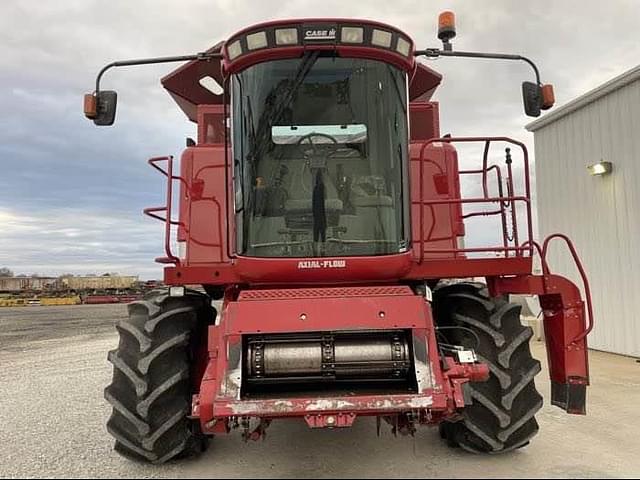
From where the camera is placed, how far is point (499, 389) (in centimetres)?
435

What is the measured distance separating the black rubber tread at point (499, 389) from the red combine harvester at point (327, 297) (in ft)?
0.04

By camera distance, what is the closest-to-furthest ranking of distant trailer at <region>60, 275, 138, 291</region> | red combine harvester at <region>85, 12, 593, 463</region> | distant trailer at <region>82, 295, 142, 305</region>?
red combine harvester at <region>85, 12, 593, 463</region>
distant trailer at <region>82, 295, 142, 305</region>
distant trailer at <region>60, 275, 138, 291</region>

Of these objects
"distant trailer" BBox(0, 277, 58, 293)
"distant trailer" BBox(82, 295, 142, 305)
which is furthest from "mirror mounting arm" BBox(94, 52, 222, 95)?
"distant trailer" BBox(0, 277, 58, 293)

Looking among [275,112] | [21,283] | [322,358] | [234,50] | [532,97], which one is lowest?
[322,358]

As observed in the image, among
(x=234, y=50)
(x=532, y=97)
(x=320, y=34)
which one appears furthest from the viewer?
(x=532, y=97)

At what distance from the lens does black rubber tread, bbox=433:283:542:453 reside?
4332 millimetres

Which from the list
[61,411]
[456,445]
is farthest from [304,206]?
[61,411]

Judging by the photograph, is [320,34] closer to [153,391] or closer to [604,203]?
[153,391]

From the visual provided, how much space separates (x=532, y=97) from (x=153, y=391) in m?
3.92

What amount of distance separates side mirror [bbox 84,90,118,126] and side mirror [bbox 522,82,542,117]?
11.5ft

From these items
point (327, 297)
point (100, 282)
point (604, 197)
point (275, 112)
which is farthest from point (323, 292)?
point (100, 282)

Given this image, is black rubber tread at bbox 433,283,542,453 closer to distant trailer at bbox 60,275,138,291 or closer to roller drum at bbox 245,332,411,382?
roller drum at bbox 245,332,411,382

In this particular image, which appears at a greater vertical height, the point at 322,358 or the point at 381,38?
the point at 381,38

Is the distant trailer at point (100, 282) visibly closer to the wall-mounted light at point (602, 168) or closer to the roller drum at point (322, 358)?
the wall-mounted light at point (602, 168)
